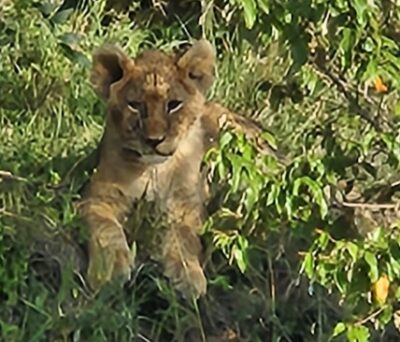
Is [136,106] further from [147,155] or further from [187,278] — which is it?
[187,278]

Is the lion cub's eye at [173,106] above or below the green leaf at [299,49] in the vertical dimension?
below

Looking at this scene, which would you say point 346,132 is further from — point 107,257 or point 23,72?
point 23,72

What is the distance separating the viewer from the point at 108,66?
16.5 feet

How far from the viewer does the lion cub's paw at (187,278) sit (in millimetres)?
Answer: 4734

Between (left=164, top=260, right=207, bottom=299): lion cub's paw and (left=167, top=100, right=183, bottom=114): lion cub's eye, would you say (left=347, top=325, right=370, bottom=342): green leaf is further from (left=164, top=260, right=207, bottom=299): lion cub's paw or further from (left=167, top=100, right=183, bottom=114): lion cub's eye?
(left=167, top=100, right=183, bottom=114): lion cub's eye

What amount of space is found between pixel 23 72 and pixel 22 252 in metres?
1.37

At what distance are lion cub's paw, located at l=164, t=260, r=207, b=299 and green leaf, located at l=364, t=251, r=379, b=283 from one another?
116 centimetres

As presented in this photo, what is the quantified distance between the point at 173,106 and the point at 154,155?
7.0 inches

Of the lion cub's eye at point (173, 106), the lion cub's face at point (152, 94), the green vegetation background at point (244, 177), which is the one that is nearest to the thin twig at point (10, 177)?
the green vegetation background at point (244, 177)

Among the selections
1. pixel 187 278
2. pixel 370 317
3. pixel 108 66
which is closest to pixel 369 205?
pixel 370 317

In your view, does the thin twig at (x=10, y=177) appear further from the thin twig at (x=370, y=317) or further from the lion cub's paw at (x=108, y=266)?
the thin twig at (x=370, y=317)


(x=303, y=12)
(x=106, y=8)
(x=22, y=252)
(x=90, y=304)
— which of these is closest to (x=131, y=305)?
(x=90, y=304)

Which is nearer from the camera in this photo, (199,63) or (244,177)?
(244,177)

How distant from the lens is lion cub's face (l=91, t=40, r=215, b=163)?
4.82 meters
